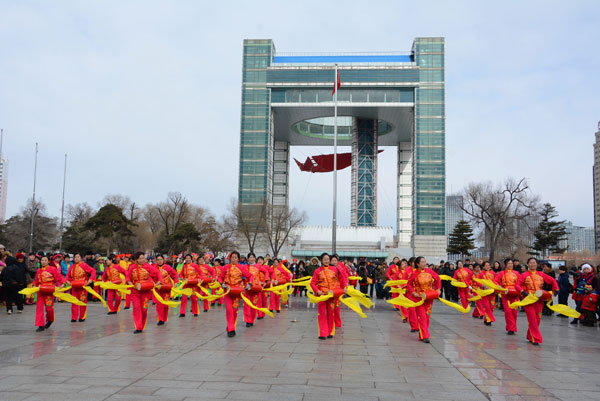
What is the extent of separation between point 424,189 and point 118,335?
62.1m

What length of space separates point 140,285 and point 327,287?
4.08m

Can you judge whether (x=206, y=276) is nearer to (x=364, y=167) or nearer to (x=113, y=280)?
(x=113, y=280)

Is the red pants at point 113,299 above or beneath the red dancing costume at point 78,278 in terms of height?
beneath

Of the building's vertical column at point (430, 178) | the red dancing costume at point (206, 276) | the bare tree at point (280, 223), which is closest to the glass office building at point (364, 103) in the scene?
the building's vertical column at point (430, 178)

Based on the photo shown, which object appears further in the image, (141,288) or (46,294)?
(46,294)

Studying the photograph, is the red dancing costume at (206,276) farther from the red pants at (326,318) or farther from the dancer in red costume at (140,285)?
the red pants at (326,318)

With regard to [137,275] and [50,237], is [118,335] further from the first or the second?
[50,237]

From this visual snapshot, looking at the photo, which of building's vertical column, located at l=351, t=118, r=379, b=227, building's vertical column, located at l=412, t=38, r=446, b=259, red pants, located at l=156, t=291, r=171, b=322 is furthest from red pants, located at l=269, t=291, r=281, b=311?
building's vertical column, located at l=351, t=118, r=379, b=227

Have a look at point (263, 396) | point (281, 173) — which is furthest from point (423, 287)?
point (281, 173)

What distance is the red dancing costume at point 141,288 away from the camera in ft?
35.3

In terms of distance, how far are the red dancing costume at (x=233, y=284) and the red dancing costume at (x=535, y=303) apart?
5.88 meters

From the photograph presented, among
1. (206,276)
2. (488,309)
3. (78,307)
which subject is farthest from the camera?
(206,276)

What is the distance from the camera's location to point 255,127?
70.4 meters

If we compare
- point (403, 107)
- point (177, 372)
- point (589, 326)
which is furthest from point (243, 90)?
point (177, 372)
